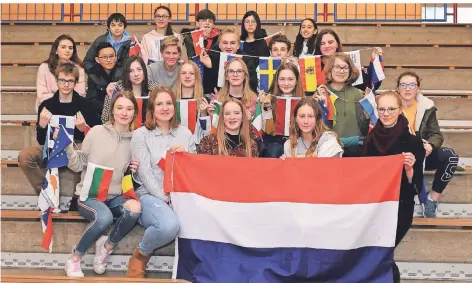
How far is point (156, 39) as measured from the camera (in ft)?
22.9

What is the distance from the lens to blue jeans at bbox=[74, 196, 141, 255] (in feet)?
15.8

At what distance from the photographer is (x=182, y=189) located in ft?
16.0

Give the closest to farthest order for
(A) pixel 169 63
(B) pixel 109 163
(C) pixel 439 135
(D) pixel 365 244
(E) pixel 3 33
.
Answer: (D) pixel 365 244 → (B) pixel 109 163 → (C) pixel 439 135 → (A) pixel 169 63 → (E) pixel 3 33

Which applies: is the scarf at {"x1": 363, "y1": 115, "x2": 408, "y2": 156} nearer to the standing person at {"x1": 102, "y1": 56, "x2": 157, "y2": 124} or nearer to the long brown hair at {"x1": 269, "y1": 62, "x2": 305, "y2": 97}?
the long brown hair at {"x1": 269, "y1": 62, "x2": 305, "y2": 97}

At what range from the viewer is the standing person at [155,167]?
4.73 meters

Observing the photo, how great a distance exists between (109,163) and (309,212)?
A: 4.46ft

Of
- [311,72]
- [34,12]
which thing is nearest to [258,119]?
[311,72]

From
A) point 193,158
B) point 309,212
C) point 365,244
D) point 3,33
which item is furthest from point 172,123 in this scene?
point 3,33

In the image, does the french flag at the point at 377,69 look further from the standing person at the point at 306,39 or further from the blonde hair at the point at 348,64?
the standing person at the point at 306,39

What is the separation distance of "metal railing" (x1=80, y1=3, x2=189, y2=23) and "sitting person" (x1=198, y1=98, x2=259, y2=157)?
19.5 ft

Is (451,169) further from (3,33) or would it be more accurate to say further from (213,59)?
(3,33)

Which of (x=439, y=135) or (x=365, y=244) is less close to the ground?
(x=439, y=135)

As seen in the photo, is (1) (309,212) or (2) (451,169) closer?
(1) (309,212)

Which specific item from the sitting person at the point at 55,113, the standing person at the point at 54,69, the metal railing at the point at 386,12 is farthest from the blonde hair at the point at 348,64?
the metal railing at the point at 386,12
